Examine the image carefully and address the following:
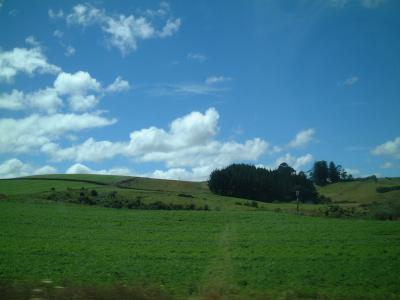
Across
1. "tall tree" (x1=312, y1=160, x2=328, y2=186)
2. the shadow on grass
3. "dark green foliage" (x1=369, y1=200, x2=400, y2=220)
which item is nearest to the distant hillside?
"dark green foliage" (x1=369, y1=200, x2=400, y2=220)

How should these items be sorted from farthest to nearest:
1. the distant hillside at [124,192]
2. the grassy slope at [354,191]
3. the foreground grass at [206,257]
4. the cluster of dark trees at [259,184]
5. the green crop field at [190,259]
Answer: the cluster of dark trees at [259,184]
the grassy slope at [354,191]
the distant hillside at [124,192]
the foreground grass at [206,257]
the green crop field at [190,259]

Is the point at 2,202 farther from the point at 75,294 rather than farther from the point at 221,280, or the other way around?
the point at 75,294

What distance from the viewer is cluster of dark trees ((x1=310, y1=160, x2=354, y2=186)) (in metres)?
171

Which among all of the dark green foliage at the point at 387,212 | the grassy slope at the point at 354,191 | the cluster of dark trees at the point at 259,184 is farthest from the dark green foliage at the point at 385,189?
the dark green foliage at the point at 387,212

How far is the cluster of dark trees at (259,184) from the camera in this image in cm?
12731

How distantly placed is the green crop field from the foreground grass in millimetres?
47

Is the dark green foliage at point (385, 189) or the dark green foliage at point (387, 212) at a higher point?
the dark green foliage at point (385, 189)

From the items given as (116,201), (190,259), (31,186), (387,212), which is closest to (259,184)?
(31,186)

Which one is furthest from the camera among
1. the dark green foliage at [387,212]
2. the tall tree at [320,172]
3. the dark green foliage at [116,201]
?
the tall tree at [320,172]

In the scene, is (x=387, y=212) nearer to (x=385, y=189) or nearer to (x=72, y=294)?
(x=72, y=294)

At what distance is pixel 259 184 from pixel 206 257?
107976 millimetres

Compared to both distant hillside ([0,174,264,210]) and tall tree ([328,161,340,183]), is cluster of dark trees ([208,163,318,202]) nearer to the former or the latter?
distant hillside ([0,174,264,210])

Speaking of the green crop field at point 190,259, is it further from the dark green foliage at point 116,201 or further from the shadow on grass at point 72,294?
the dark green foliage at point 116,201

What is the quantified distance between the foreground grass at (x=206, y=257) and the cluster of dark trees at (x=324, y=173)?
12978cm
